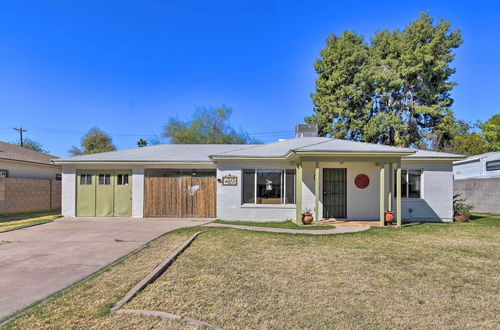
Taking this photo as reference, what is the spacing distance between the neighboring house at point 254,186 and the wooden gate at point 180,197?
1.8 inches

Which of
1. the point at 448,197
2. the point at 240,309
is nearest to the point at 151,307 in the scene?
the point at 240,309

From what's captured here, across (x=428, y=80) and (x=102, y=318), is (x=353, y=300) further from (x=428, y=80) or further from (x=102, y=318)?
(x=428, y=80)

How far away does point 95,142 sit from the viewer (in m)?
40.2

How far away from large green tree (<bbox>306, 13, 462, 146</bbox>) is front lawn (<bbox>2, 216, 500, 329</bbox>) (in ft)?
55.6

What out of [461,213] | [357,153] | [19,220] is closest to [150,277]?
[357,153]

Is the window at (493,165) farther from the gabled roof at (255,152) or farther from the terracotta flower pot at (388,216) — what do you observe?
the terracotta flower pot at (388,216)

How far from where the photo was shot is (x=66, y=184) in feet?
44.6

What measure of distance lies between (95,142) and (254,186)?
35.5m

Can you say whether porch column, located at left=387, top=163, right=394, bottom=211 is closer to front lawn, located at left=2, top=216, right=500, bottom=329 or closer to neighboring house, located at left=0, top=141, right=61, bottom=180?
front lawn, located at left=2, top=216, right=500, bottom=329

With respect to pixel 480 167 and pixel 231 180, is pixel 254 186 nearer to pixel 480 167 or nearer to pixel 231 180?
pixel 231 180

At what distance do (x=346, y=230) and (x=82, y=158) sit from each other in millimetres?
12110

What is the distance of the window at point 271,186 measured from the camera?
12.6 metres

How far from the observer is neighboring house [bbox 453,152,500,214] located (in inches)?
626

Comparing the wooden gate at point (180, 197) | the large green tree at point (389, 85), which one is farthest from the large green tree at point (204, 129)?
the wooden gate at point (180, 197)
